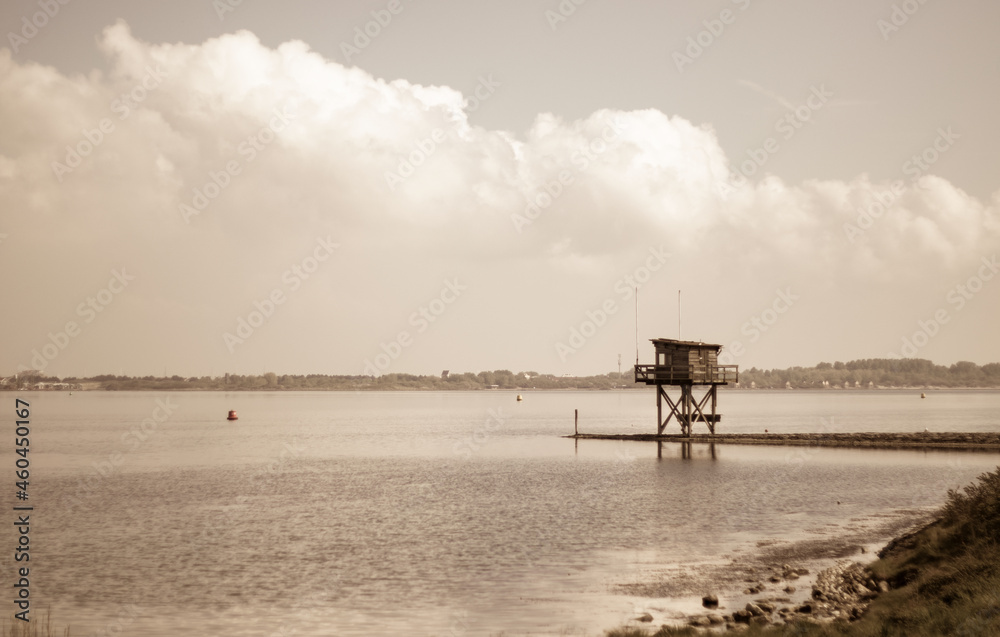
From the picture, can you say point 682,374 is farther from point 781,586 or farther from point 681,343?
point 781,586

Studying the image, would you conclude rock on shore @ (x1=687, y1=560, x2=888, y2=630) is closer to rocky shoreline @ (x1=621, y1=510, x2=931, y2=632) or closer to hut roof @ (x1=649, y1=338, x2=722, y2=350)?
rocky shoreline @ (x1=621, y1=510, x2=931, y2=632)

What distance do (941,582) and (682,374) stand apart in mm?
46040

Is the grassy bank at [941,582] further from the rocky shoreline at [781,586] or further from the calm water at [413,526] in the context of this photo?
the calm water at [413,526]

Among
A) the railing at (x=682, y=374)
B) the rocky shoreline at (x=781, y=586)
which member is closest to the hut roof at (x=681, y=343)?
the railing at (x=682, y=374)

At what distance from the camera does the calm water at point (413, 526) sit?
22.5 m

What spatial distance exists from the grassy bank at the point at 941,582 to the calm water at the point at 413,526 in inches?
223

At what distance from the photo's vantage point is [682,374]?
6488 centimetres

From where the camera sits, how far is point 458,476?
55.4 meters

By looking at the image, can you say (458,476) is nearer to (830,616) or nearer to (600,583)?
(600,583)

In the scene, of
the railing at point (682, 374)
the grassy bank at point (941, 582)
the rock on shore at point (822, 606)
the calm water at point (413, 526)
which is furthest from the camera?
the railing at point (682, 374)

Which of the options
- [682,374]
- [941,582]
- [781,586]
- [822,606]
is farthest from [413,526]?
[682,374]

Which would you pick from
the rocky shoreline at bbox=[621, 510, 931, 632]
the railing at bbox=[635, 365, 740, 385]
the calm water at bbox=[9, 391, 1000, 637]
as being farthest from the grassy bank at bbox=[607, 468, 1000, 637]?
the railing at bbox=[635, 365, 740, 385]

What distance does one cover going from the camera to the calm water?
73.7ft

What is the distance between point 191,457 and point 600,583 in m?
55.1
